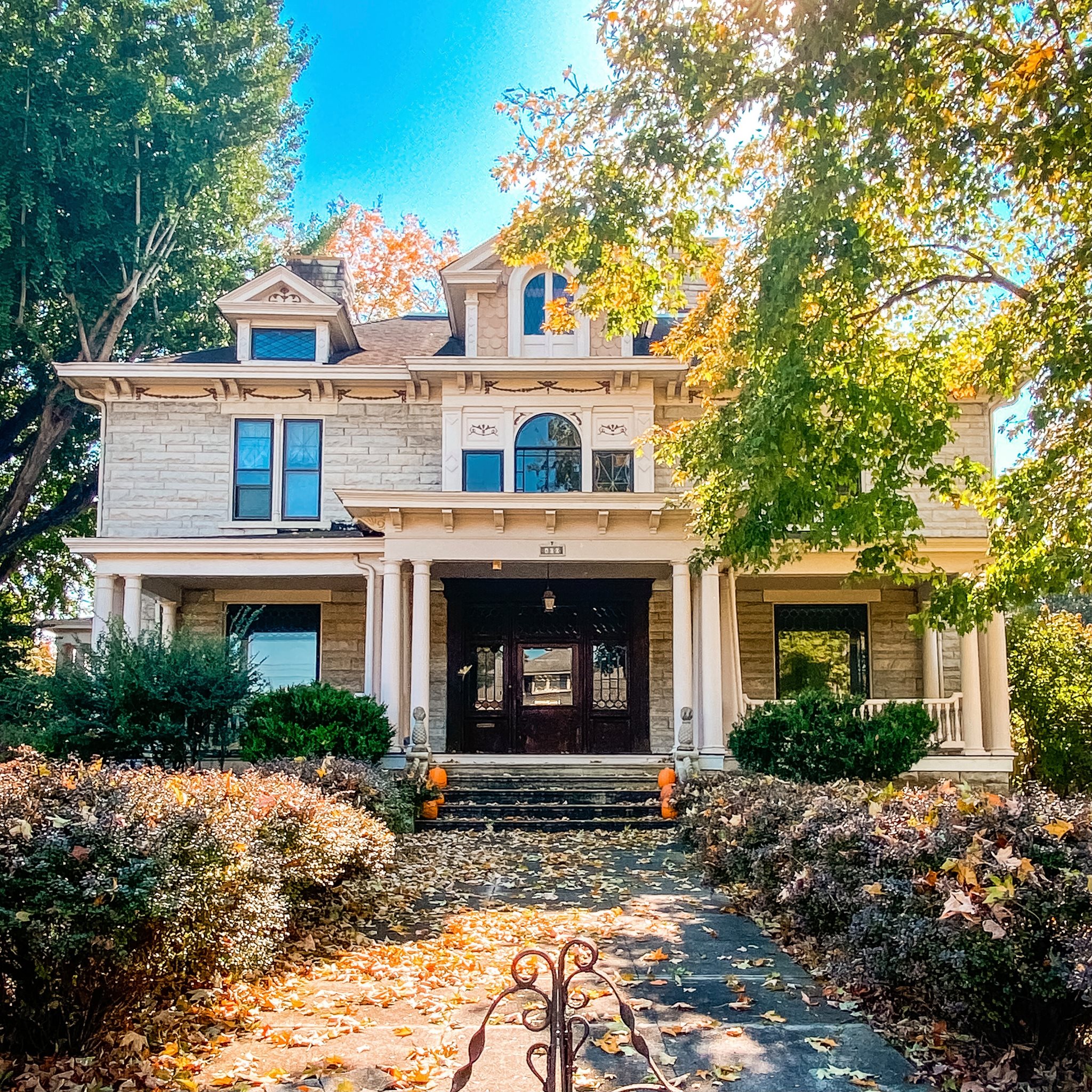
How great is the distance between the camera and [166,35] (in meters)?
21.6

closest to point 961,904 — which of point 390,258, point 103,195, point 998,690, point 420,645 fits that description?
point 420,645

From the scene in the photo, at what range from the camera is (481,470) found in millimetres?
16250

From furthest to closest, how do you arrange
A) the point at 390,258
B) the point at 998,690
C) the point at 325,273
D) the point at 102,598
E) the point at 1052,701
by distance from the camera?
1. the point at 390,258
2. the point at 325,273
3. the point at 1052,701
4. the point at 102,598
5. the point at 998,690

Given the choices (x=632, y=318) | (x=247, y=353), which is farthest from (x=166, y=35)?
(x=632, y=318)

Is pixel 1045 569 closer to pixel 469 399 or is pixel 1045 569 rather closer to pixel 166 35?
pixel 469 399

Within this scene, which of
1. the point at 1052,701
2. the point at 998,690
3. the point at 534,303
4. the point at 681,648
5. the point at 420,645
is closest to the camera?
the point at 420,645

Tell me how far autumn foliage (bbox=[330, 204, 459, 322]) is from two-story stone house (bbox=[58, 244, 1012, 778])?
12.9 metres

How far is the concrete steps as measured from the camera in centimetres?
1268

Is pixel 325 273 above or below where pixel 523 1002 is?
above

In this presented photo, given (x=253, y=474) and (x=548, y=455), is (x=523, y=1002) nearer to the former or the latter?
(x=548, y=455)

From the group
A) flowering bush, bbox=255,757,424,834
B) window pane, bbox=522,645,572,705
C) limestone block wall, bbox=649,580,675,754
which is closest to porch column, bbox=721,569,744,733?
limestone block wall, bbox=649,580,675,754

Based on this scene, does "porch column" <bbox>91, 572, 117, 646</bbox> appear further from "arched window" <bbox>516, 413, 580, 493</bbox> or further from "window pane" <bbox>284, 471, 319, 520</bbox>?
"arched window" <bbox>516, 413, 580, 493</bbox>

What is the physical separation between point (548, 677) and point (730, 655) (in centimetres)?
337

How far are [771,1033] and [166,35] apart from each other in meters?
23.4
